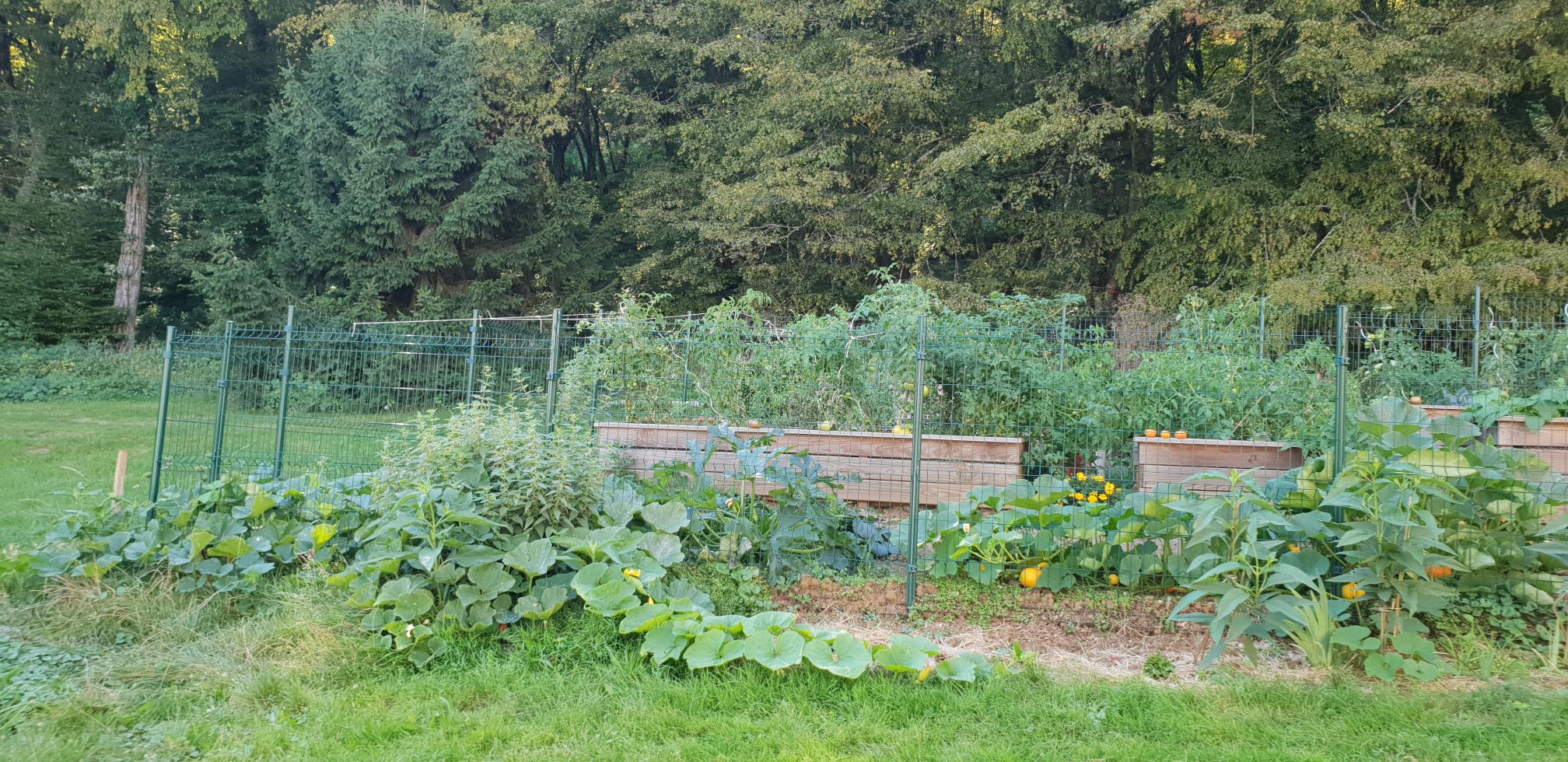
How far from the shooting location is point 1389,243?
42.6ft

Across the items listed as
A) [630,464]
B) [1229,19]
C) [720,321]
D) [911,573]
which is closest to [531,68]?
[1229,19]

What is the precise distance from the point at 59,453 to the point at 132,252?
39.6 ft

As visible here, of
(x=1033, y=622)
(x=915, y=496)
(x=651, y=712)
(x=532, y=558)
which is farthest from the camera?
(x=915, y=496)

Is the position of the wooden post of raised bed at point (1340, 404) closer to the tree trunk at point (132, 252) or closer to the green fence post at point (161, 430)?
the green fence post at point (161, 430)

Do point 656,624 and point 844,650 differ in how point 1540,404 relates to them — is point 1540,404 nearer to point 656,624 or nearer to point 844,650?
point 844,650

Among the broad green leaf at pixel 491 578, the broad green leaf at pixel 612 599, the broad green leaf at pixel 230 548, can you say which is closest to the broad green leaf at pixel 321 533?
the broad green leaf at pixel 230 548

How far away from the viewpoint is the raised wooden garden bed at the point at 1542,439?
479 cm

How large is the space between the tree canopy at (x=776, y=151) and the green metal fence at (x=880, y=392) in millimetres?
7053

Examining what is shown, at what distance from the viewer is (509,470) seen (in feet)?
14.0

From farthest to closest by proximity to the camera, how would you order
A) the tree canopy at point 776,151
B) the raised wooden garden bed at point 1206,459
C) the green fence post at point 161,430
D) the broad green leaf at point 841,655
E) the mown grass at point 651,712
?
the tree canopy at point 776,151
the green fence post at point 161,430
the raised wooden garden bed at point 1206,459
the broad green leaf at point 841,655
the mown grass at point 651,712

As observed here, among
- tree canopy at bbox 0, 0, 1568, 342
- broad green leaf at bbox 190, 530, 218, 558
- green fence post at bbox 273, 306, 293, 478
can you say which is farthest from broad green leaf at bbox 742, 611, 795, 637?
tree canopy at bbox 0, 0, 1568, 342

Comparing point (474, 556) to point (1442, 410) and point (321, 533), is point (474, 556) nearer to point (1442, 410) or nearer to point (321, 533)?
point (321, 533)

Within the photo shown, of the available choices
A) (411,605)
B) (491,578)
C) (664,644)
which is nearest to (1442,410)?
(664,644)

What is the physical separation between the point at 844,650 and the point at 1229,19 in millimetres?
12675
